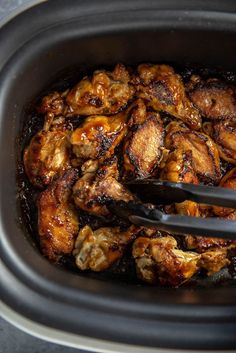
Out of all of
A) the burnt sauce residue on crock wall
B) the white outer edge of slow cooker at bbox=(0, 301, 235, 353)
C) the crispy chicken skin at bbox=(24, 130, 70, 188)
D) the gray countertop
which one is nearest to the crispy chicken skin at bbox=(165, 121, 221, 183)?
the burnt sauce residue on crock wall

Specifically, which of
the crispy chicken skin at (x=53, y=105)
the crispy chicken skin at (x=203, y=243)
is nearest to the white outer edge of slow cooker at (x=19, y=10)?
the crispy chicken skin at (x=53, y=105)

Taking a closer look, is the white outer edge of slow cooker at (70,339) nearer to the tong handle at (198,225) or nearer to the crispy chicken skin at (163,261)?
the crispy chicken skin at (163,261)

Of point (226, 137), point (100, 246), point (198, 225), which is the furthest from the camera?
point (226, 137)

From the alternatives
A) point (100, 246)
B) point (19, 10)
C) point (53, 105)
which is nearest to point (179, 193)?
point (100, 246)

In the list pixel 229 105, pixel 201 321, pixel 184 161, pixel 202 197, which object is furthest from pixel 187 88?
pixel 201 321

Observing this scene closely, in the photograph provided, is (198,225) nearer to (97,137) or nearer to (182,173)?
(182,173)

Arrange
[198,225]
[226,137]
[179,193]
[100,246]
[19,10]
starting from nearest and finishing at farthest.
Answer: [198,225] < [179,193] < [19,10] < [100,246] < [226,137]

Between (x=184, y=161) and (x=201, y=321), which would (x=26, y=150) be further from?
(x=201, y=321)
